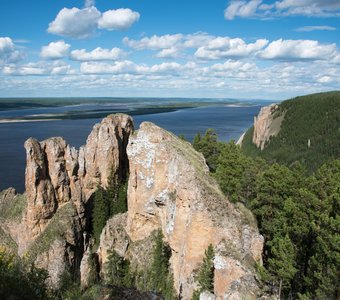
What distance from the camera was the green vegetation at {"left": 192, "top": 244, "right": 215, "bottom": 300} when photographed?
32594 mm

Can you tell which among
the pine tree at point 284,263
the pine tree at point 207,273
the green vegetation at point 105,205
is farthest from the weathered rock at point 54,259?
the pine tree at point 284,263

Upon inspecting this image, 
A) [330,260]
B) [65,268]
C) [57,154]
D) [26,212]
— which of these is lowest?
[65,268]

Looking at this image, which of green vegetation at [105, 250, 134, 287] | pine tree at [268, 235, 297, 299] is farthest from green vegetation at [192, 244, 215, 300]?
green vegetation at [105, 250, 134, 287]

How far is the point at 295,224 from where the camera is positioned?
31688 millimetres

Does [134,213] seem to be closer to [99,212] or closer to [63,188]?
[99,212]

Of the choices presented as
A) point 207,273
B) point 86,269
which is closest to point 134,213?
point 86,269

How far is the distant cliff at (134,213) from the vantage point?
33.8m

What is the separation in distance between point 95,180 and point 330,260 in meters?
37.1

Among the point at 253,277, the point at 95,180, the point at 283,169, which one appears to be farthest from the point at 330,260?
the point at 95,180

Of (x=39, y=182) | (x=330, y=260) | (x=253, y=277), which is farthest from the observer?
(x=39, y=182)

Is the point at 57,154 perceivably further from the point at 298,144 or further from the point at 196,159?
the point at 298,144

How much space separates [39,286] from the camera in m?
21.0

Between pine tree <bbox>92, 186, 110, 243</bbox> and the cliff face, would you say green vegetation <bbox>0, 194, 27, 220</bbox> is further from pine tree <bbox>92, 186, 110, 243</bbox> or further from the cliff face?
pine tree <bbox>92, 186, 110, 243</bbox>

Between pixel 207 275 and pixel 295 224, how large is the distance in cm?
871
